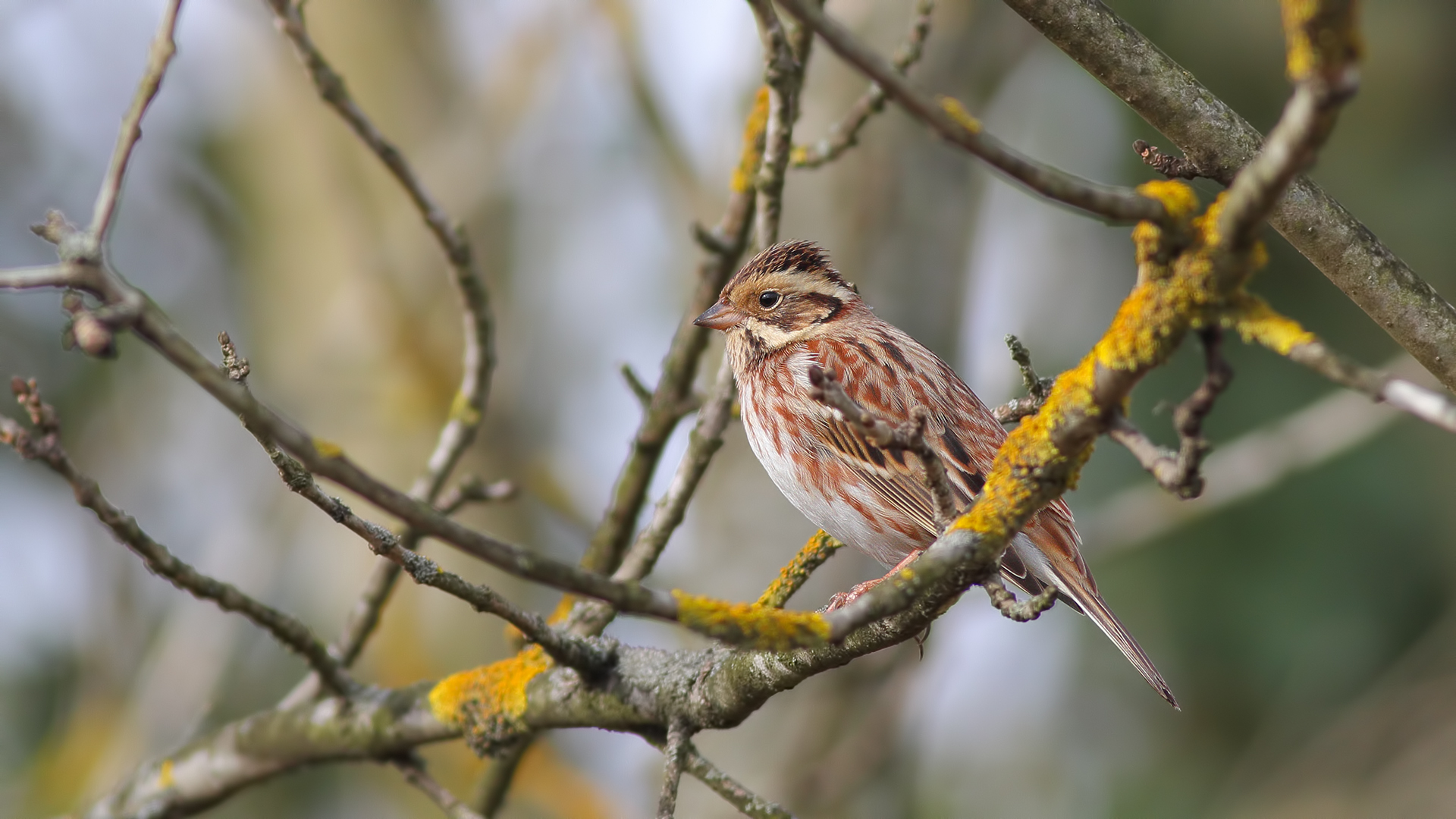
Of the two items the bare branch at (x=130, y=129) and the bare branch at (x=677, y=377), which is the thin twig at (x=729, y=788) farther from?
the bare branch at (x=130, y=129)

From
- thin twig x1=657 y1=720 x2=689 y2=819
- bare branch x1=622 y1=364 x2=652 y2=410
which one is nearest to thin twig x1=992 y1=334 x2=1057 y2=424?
thin twig x1=657 y1=720 x2=689 y2=819

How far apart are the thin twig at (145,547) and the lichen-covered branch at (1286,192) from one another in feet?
8.06

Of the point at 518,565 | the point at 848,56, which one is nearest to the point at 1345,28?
the point at 848,56

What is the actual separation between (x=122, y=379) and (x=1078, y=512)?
7.23m

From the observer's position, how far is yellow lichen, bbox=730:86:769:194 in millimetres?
4582

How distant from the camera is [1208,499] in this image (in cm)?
693

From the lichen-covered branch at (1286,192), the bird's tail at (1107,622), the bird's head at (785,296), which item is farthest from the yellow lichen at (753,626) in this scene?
the bird's head at (785,296)

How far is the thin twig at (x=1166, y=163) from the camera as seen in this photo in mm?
2768

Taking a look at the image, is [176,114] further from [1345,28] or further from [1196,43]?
[1345,28]

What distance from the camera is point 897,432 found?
2385mm

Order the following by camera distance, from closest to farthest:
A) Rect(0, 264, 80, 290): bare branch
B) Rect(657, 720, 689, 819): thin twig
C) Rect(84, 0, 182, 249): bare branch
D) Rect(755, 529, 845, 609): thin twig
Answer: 1. Rect(0, 264, 80, 290): bare branch
2. Rect(84, 0, 182, 249): bare branch
3. Rect(657, 720, 689, 819): thin twig
4. Rect(755, 529, 845, 609): thin twig

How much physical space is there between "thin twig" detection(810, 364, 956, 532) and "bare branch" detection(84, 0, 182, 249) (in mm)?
1231

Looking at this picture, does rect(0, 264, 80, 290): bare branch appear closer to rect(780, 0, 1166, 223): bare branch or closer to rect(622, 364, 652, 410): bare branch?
rect(780, 0, 1166, 223): bare branch

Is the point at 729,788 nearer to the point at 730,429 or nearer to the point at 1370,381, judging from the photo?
the point at 1370,381
